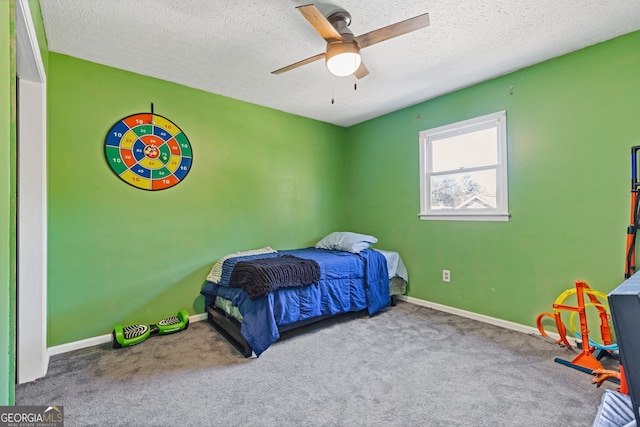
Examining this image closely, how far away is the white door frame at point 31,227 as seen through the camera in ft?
6.32

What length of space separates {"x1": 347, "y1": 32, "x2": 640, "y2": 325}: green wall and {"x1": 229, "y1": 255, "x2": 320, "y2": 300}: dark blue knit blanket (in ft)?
5.06

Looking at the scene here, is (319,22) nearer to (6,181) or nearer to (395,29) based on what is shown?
(395,29)

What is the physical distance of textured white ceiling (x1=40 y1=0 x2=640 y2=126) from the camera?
1.93 m

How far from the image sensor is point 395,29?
1.78m

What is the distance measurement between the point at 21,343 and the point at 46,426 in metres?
0.90

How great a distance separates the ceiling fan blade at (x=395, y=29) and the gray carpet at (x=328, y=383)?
216cm

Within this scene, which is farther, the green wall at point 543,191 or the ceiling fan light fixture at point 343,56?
the green wall at point 543,191

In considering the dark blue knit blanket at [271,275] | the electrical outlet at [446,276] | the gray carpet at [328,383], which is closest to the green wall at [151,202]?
the gray carpet at [328,383]

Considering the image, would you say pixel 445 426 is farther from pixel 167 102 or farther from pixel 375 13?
pixel 167 102

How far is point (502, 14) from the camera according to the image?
1.99 metres

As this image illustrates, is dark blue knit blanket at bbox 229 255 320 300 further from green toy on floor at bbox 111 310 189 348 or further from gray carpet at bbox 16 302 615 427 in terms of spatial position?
green toy on floor at bbox 111 310 189 348

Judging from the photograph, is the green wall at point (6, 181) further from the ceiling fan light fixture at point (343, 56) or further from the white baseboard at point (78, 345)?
the white baseboard at point (78, 345)

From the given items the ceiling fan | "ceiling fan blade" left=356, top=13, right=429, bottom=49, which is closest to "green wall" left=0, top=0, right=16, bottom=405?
the ceiling fan

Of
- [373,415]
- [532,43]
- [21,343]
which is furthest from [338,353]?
[532,43]
